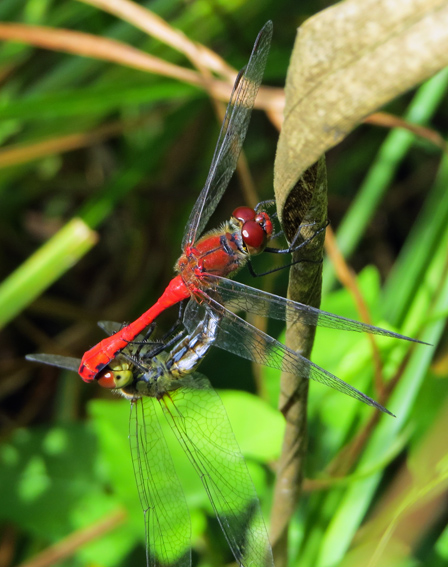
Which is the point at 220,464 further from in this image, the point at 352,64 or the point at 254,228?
the point at 352,64

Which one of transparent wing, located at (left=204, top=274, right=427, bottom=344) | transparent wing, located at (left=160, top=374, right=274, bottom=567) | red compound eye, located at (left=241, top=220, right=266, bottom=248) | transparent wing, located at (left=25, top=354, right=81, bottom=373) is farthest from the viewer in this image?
transparent wing, located at (left=25, top=354, right=81, bottom=373)

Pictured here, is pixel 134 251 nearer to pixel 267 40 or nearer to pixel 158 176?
pixel 158 176

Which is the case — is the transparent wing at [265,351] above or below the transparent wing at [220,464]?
above

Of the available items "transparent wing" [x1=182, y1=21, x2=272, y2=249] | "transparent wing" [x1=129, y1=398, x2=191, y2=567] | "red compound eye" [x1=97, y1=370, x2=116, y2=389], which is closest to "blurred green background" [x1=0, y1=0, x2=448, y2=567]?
"transparent wing" [x1=129, y1=398, x2=191, y2=567]

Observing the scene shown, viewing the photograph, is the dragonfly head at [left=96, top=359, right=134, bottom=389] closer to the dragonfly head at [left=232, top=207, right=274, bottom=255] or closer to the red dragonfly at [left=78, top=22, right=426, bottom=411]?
the red dragonfly at [left=78, top=22, right=426, bottom=411]

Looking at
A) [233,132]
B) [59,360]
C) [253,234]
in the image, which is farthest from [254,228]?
[59,360]

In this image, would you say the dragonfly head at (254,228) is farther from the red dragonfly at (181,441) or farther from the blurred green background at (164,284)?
the blurred green background at (164,284)

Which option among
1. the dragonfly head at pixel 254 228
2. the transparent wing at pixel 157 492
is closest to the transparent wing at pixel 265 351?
the dragonfly head at pixel 254 228

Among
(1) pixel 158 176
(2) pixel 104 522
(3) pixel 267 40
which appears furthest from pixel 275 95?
(2) pixel 104 522
